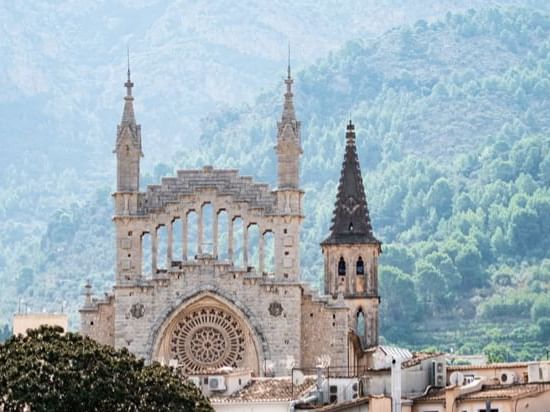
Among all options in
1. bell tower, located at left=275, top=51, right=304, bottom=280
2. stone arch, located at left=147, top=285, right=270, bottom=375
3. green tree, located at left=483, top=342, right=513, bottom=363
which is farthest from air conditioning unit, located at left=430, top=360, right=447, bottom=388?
green tree, located at left=483, top=342, right=513, bottom=363

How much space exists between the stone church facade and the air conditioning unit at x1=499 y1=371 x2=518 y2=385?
2174 cm

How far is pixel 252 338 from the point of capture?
125 m

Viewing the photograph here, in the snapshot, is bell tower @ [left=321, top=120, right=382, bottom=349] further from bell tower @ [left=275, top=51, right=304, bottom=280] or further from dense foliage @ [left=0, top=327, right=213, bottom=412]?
dense foliage @ [left=0, top=327, right=213, bottom=412]

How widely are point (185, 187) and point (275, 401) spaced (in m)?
25.6

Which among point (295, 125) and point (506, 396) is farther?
point (295, 125)

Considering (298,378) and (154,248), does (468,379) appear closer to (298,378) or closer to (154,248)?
(298,378)

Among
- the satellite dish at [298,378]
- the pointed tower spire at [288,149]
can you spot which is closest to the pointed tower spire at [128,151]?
the pointed tower spire at [288,149]

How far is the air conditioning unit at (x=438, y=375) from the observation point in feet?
328

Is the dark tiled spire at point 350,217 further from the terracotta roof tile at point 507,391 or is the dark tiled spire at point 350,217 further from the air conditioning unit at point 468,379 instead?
the terracotta roof tile at point 507,391

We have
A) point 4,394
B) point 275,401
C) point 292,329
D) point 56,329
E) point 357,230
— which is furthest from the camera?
point 357,230

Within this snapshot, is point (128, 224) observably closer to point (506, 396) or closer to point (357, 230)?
point (357, 230)

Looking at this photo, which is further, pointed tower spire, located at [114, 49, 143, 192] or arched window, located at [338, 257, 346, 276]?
arched window, located at [338, 257, 346, 276]

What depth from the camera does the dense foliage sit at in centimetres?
8519

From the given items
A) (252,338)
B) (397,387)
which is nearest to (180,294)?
(252,338)
